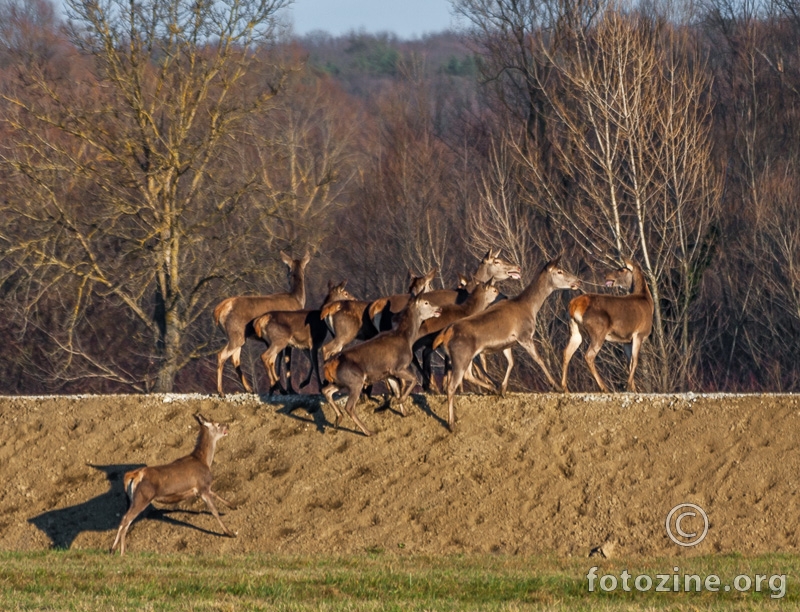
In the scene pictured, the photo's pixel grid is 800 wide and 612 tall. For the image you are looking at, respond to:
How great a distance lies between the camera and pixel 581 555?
591 inches

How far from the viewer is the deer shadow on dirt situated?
1664cm

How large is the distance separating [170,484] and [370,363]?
3.29 metres

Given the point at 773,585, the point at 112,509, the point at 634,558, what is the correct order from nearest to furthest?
the point at 773,585 → the point at 634,558 → the point at 112,509

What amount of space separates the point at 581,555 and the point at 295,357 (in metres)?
27.2

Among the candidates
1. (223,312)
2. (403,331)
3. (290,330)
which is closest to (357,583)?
(403,331)

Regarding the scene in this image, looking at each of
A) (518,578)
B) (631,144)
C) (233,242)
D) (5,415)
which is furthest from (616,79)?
(518,578)

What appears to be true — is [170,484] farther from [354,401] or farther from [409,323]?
[409,323]

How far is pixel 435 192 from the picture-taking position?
44031mm

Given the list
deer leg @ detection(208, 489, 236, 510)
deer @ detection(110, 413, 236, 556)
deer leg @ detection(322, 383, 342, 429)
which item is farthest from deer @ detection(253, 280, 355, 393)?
deer @ detection(110, 413, 236, 556)

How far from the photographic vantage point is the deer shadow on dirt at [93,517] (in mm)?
16641

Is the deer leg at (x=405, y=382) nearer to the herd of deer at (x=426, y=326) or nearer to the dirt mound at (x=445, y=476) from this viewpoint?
the herd of deer at (x=426, y=326)

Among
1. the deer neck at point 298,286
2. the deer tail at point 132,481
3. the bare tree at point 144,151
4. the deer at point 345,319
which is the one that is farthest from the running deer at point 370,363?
the bare tree at point 144,151

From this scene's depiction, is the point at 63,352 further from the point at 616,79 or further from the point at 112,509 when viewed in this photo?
the point at 112,509

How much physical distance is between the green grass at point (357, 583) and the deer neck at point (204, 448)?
1434mm
